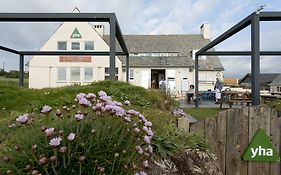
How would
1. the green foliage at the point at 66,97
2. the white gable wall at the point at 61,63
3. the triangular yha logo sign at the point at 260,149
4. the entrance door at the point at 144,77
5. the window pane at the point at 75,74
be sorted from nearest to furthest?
the triangular yha logo sign at the point at 260,149 → the green foliage at the point at 66,97 → the white gable wall at the point at 61,63 → the window pane at the point at 75,74 → the entrance door at the point at 144,77

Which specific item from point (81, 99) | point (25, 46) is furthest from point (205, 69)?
point (81, 99)

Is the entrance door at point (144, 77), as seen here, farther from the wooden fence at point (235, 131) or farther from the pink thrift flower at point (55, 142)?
the pink thrift flower at point (55, 142)

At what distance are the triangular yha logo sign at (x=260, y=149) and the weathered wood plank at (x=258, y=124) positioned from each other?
0.06 m

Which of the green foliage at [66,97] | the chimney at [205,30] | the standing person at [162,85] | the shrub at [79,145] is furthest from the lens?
the chimney at [205,30]

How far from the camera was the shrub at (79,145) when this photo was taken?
163 cm

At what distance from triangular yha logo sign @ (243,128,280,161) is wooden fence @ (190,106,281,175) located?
0.05 m

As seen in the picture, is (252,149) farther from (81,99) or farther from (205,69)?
(205,69)

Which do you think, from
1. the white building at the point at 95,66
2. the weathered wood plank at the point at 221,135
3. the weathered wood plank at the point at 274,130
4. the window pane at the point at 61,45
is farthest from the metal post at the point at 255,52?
the window pane at the point at 61,45

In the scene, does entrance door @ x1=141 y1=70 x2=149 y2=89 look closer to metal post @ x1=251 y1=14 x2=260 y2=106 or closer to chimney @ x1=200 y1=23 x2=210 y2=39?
chimney @ x1=200 y1=23 x2=210 y2=39

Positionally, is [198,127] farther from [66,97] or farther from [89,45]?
[89,45]

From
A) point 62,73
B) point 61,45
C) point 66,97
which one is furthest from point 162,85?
point 61,45

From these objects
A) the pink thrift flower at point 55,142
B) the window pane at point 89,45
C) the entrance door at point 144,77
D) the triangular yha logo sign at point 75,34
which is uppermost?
the triangular yha logo sign at point 75,34

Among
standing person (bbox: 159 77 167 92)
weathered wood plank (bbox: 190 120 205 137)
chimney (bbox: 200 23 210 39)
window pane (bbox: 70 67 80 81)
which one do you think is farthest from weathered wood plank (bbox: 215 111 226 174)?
chimney (bbox: 200 23 210 39)

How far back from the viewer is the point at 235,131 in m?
3.65
